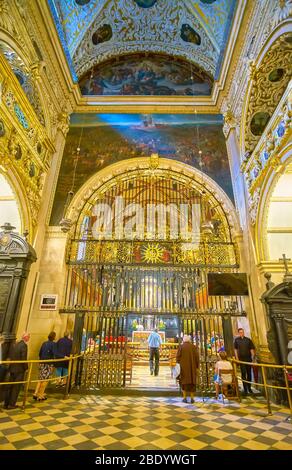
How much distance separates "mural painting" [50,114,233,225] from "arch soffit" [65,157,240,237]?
0.80 feet

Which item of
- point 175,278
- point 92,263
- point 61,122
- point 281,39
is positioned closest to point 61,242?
point 92,263

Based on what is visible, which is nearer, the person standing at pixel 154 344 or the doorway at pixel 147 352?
the doorway at pixel 147 352

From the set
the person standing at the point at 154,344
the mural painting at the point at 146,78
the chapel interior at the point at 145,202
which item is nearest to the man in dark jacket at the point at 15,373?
the chapel interior at the point at 145,202

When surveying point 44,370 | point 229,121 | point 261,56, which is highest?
point 229,121

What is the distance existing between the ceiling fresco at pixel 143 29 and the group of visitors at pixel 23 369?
1062 cm

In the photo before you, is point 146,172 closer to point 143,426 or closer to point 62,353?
point 62,353

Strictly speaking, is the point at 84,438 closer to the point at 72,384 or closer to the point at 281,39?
the point at 72,384

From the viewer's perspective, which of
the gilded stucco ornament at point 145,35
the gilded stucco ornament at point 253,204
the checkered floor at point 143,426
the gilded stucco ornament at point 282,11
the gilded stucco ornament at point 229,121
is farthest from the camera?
the gilded stucco ornament at point 145,35

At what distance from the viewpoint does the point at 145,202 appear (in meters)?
11.4

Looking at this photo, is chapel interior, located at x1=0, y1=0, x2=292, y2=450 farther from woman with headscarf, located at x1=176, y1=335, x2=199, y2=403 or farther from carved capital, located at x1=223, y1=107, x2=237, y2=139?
woman with headscarf, located at x1=176, y1=335, x2=199, y2=403

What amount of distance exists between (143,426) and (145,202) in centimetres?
893

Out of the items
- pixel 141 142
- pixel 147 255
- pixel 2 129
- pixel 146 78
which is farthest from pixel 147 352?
pixel 146 78

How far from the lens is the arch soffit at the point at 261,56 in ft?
19.3

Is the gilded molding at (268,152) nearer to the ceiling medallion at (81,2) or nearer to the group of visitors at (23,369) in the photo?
the group of visitors at (23,369)
